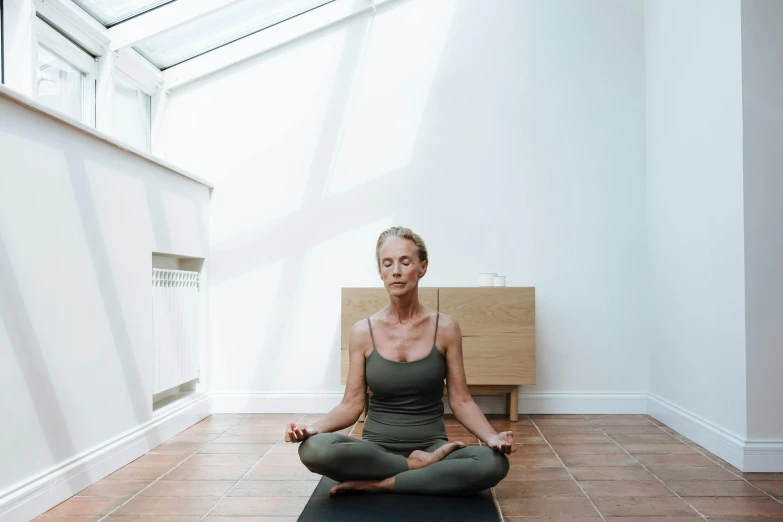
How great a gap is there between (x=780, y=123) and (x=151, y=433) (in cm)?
345

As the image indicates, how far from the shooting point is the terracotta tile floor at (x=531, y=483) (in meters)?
2.40

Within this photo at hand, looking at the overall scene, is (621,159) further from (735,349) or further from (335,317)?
(335,317)

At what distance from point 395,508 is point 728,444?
1.90m

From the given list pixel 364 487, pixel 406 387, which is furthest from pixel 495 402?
pixel 364 487

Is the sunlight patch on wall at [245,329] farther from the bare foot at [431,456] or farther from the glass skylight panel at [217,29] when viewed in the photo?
the bare foot at [431,456]

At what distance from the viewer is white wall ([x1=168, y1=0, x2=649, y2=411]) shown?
4.39 meters

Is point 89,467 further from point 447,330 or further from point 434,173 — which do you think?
point 434,173

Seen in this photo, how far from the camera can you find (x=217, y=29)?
14.0 ft

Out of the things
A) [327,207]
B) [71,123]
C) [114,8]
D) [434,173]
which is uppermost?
[114,8]

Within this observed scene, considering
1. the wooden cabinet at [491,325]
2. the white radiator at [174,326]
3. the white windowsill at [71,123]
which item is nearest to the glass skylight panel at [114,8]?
the white windowsill at [71,123]

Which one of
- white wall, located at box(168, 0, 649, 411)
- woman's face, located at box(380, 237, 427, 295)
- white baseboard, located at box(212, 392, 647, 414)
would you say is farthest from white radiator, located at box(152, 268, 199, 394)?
woman's face, located at box(380, 237, 427, 295)

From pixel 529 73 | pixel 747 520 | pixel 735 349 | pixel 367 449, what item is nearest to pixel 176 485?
pixel 367 449

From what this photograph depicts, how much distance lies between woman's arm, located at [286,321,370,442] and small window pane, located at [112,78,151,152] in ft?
7.36

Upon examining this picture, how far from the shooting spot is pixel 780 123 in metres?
3.00
